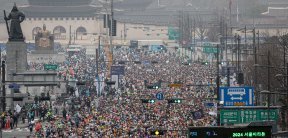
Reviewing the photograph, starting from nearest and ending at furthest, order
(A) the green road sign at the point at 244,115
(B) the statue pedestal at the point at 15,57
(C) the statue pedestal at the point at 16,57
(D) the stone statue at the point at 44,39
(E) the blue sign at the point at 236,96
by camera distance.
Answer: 1. (A) the green road sign at the point at 244,115
2. (E) the blue sign at the point at 236,96
3. (B) the statue pedestal at the point at 15,57
4. (C) the statue pedestal at the point at 16,57
5. (D) the stone statue at the point at 44,39

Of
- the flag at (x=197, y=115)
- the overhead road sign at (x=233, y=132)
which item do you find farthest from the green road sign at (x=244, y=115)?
the overhead road sign at (x=233, y=132)

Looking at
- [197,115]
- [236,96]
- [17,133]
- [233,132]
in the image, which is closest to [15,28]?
[17,133]

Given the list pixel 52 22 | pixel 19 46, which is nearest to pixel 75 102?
pixel 19 46

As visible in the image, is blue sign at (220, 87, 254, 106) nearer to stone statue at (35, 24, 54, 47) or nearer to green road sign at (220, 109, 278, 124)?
green road sign at (220, 109, 278, 124)

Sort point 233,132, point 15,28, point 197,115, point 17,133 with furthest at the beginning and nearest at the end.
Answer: point 15,28 < point 17,133 < point 197,115 < point 233,132

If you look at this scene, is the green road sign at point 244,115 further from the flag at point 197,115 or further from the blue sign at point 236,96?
the flag at point 197,115

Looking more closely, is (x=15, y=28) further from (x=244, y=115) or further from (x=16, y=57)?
(x=244, y=115)
